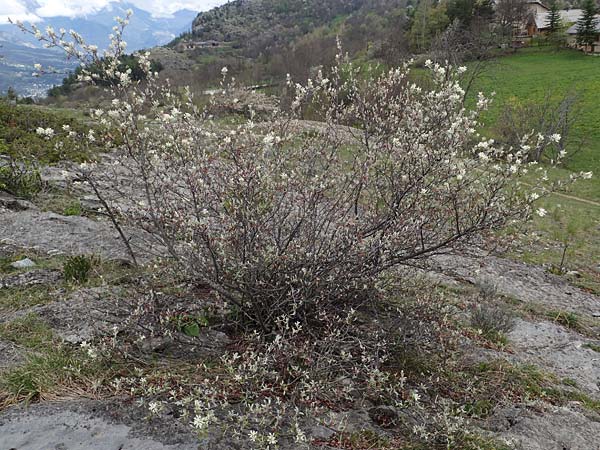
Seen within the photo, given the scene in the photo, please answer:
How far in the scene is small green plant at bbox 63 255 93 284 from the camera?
534 centimetres

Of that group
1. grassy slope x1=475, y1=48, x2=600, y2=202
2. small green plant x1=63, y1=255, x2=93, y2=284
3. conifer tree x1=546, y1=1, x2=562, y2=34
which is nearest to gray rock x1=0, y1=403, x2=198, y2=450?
small green plant x1=63, y1=255, x2=93, y2=284

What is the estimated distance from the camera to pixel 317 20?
5812 inches

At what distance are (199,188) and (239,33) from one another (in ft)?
534

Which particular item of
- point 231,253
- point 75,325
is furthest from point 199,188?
point 75,325

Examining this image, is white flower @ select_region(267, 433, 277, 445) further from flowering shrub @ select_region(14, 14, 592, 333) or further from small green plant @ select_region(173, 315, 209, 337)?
small green plant @ select_region(173, 315, 209, 337)

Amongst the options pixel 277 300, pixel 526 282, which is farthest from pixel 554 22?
pixel 277 300

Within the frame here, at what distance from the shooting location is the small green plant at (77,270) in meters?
5.34

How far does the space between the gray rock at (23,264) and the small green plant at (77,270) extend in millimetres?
664

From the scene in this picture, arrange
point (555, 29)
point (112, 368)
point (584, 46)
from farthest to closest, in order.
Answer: point (555, 29) → point (584, 46) → point (112, 368)

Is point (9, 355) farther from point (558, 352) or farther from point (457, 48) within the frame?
point (457, 48)

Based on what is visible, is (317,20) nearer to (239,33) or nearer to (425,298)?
(239,33)

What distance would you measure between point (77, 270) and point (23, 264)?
0.96 m

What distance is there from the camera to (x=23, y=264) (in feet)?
18.9

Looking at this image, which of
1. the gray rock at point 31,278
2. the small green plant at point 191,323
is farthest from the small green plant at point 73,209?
the small green plant at point 191,323
